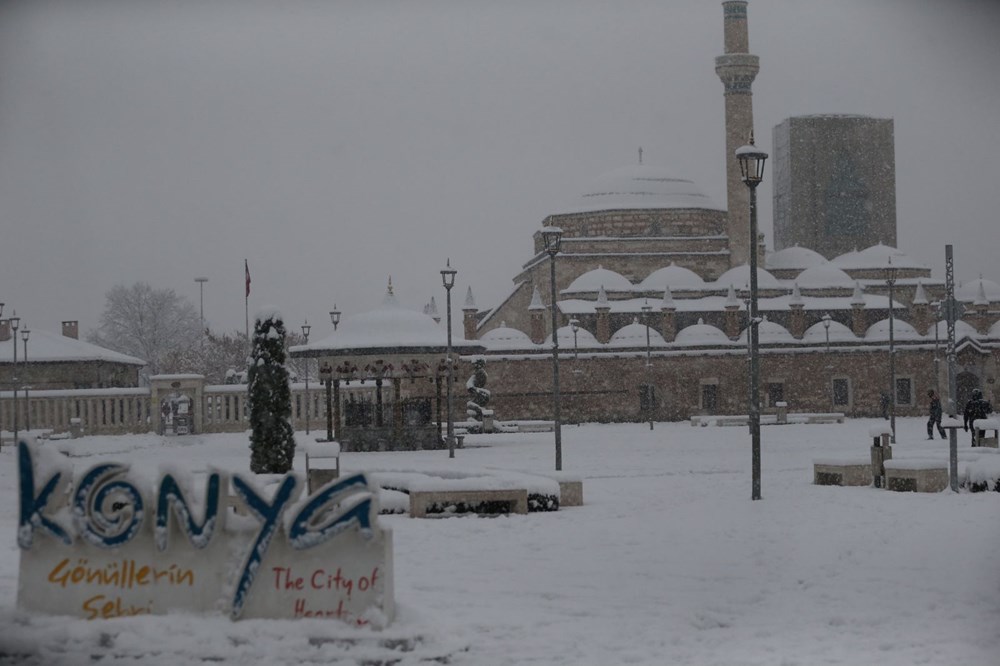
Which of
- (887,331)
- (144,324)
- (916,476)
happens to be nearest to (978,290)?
(887,331)

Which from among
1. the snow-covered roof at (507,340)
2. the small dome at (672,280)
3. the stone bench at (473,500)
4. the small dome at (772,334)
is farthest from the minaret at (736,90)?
the stone bench at (473,500)

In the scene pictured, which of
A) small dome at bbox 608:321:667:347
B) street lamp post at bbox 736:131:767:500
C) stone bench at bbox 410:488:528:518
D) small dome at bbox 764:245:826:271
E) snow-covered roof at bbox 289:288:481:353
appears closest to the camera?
stone bench at bbox 410:488:528:518

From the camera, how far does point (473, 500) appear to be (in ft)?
42.4

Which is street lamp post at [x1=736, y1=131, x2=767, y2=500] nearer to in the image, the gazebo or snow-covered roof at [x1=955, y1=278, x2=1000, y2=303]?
the gazebo

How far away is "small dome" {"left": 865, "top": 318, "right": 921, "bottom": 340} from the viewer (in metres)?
44.2

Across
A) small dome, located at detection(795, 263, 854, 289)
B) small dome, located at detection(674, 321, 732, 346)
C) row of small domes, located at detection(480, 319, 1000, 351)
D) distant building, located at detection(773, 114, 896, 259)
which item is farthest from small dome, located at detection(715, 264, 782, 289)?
distant building, located at detection(773, 114, 896, 259)

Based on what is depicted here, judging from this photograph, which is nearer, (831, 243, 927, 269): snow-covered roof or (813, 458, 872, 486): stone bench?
(813, 458, 872, 486): stone bench

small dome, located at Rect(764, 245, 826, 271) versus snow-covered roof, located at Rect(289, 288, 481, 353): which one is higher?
small dome, located at Rect(764, 245, 826, 271)

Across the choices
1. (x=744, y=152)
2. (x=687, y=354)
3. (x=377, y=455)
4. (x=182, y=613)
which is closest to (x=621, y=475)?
(x=744, y=152)

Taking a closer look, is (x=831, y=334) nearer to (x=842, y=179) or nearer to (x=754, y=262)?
(x=842, y=179)

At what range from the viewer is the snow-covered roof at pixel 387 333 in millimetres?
25531

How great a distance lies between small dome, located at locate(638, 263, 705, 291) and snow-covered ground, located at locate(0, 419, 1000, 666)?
3214 cm

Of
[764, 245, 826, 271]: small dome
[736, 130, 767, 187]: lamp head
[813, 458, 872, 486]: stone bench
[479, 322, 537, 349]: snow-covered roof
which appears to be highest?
[764, 245, 826, 271]: small dome

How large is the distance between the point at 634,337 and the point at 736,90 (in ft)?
32.2
